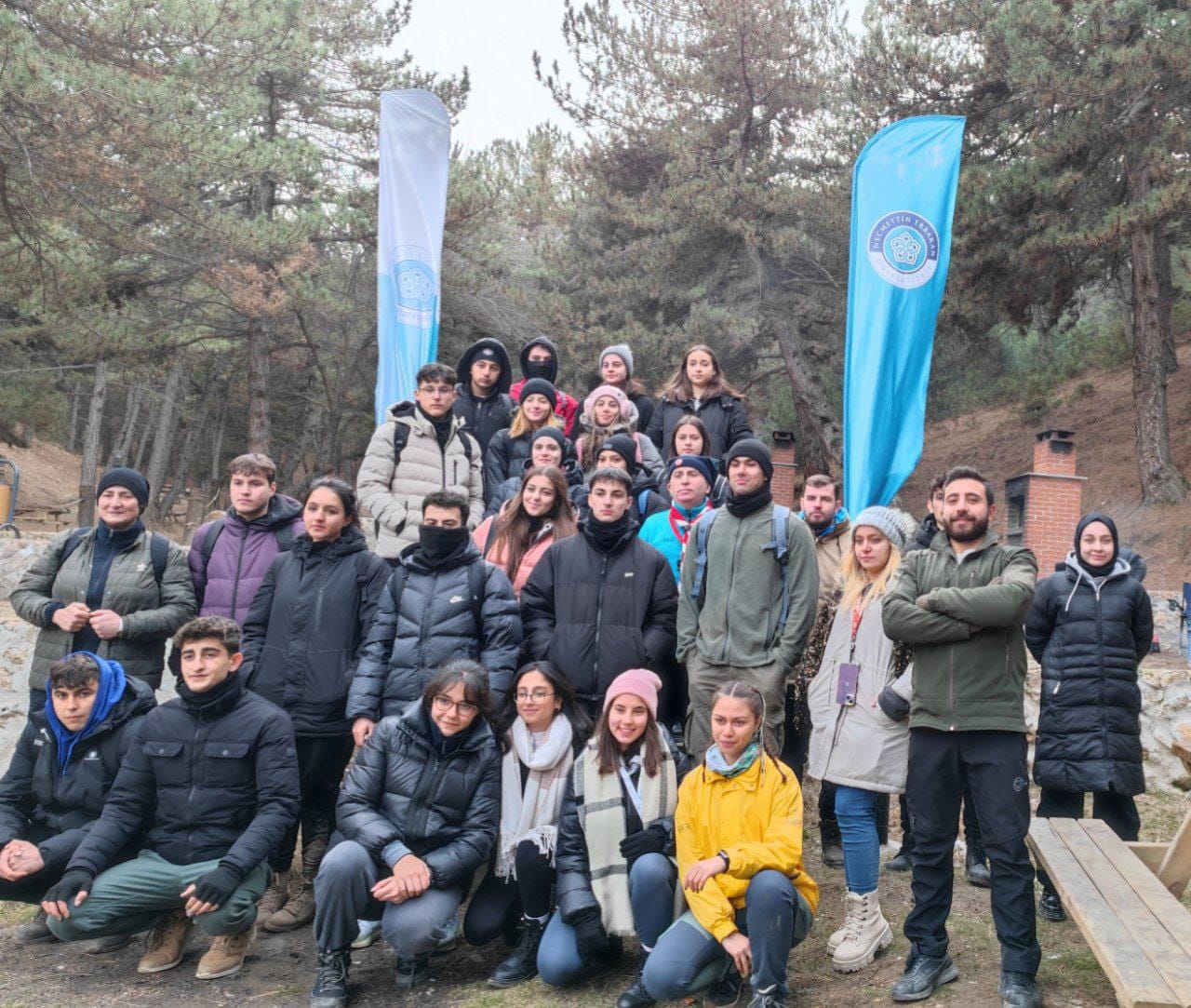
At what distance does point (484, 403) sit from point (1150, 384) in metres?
11.4

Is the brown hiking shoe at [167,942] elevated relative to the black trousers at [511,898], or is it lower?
lower

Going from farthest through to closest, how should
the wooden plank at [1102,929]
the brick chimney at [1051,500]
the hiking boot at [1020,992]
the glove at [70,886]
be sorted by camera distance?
the brick chimney at [1051,500]
the glove at [70,886]
the hiking boot at [1020,992]
the wooden plank at [1102,929]

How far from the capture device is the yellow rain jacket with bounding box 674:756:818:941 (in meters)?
3.51

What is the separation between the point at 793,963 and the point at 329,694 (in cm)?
216

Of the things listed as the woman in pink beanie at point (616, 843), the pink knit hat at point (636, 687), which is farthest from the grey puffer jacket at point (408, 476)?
the woman in pink beanie at point (616, 843)

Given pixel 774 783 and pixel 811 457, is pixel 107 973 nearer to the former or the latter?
pixel 774 783

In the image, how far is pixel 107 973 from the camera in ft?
13.1

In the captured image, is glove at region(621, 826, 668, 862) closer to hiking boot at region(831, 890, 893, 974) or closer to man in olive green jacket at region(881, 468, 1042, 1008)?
hiking boot at region(831, 890, 893, 974)

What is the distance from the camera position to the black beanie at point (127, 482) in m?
4.64

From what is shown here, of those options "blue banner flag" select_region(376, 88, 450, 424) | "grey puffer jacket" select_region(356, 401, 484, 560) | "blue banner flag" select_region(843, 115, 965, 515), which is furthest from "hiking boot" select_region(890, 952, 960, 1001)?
"blue banner flag" select_region(376, 88, 450, 424)

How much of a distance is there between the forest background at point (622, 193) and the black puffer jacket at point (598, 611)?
680 centimetres

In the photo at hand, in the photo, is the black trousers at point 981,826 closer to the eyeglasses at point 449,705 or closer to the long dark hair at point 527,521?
the eyeglasses at point 449,705

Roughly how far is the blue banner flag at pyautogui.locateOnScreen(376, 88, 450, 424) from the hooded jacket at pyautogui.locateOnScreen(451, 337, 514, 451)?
2616 millimetres

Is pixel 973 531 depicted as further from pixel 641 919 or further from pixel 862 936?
pixel 641 919
